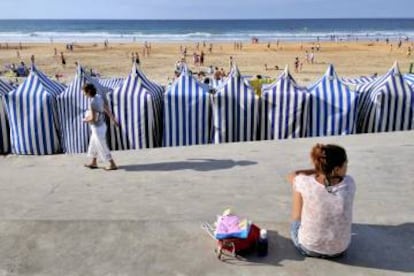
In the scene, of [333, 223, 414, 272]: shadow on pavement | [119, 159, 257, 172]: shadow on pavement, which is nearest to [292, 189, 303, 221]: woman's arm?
[333, 223, 414, 272]: shadow on pavement

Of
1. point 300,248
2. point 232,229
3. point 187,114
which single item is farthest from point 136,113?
point 300,248

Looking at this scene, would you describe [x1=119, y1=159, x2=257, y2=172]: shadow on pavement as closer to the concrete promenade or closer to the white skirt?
the concrete promenade

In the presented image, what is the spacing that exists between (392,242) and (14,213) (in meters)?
3.94

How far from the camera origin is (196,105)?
8.62 m

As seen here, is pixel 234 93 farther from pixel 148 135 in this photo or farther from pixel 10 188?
pixel 10 188

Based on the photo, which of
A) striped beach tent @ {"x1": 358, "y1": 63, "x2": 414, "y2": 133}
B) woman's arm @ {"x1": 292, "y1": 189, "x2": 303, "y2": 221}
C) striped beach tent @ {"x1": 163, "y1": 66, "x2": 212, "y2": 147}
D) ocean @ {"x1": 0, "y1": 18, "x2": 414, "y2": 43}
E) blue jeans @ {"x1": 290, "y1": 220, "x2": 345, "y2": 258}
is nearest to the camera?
woman's arm @ {"x1": 292, "y1": 189, "x2": 303, "y2": 221}

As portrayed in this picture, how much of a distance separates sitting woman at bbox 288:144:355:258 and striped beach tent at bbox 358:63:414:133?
5011mm

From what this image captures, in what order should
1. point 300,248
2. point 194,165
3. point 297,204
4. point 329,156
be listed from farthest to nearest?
point 194,165 < point 300,248 < point 297,204 < point 329,156

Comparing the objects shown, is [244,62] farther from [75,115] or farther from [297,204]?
[297,204]

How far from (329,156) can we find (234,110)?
4.97m

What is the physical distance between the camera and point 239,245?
4.25 meters

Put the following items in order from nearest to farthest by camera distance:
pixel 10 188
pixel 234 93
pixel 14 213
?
1. pixel 14 213
2. pixel 10 188
3. pixel 234 93

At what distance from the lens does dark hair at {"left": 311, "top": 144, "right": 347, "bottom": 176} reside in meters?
3.70

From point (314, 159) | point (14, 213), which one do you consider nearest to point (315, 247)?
point (314, 159)
